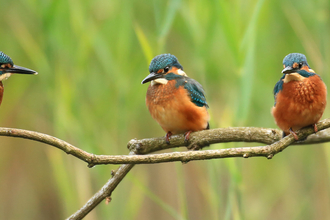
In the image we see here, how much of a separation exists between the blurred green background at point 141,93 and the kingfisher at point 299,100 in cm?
33

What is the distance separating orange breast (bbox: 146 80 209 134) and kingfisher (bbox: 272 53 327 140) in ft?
1.94

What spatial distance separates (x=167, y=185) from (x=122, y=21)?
2.35 metres

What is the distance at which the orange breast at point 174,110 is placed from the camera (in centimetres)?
281

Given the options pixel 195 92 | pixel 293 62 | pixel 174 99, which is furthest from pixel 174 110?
pixel 293 62

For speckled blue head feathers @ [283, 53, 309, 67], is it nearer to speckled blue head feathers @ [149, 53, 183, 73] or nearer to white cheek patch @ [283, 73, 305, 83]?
white cheek patch @ [283, 73, 305, 83]

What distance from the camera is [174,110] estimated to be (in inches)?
113

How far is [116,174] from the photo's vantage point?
220cm

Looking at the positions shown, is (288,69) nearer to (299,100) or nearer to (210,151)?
(299,100)

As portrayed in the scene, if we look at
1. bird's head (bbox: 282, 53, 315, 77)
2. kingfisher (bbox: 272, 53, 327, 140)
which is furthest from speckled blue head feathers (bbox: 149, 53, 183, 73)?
bird's head (bbox: 282, 53, 315, 77)

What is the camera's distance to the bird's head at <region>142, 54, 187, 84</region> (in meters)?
2.73

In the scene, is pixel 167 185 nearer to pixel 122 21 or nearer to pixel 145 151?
pixel 122 21

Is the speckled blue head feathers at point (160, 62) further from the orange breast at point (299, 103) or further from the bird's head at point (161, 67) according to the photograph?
the orange breast at point (299, 103)

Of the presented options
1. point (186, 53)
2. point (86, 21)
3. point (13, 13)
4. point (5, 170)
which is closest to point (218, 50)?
point (186, 53)

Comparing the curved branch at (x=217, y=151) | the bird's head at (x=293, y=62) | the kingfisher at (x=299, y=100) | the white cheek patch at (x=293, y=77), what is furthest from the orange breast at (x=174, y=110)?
the bird's head at (x=293, y=62)
